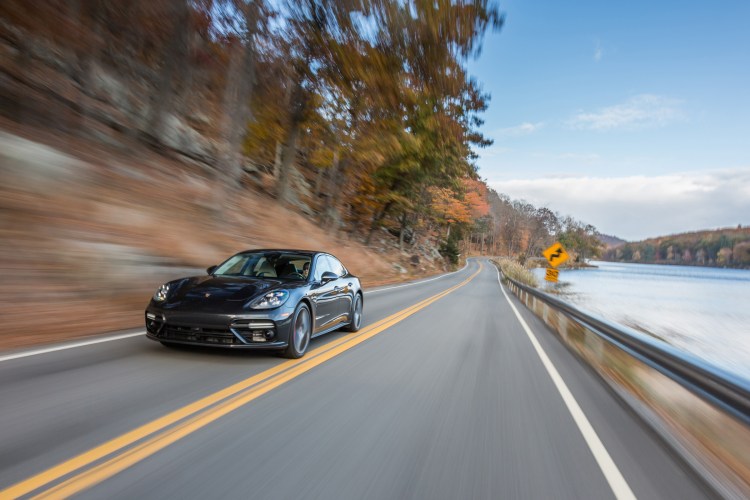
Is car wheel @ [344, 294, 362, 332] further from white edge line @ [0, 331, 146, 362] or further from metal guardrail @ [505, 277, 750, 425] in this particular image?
metal guardrail @ [505, 277, 750, 425]

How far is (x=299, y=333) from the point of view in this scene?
6.29 metres

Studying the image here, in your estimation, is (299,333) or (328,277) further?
(328,277)

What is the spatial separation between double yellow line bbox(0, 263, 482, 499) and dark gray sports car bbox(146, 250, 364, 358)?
1.66 feet

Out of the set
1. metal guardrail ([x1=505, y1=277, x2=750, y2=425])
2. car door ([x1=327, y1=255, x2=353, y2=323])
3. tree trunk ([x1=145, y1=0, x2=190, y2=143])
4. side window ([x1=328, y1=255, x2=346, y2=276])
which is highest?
tree trunk ([x1=145, y1=0, x2=190, y2=143])

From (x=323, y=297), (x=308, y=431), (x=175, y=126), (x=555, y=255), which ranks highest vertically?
(x=175, y=126)

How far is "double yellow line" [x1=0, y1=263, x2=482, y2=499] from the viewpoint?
2588mm

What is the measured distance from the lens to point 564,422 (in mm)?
4422

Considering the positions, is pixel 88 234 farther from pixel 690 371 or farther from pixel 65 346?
pixel 690 371

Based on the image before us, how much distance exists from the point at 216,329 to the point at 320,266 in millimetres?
2417

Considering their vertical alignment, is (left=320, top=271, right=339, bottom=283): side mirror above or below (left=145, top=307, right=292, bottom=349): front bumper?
above

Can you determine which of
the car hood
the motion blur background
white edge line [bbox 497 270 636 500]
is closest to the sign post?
the motion blur background

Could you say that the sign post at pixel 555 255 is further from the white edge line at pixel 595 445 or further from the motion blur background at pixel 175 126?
the white edge line at pixel 595 445

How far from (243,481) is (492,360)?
15.9 ft

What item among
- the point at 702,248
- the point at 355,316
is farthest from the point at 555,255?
the point at 702,248
